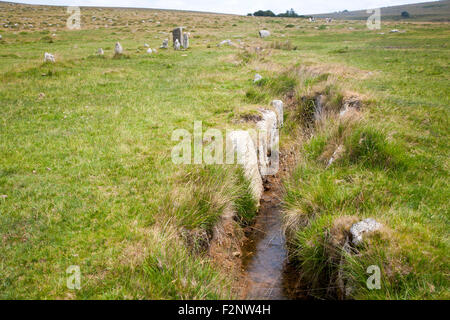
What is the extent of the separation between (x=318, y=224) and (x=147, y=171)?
12.4 ft

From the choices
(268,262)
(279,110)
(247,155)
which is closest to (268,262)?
(268,262)

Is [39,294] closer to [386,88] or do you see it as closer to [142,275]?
[142,275]

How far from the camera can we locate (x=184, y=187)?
22.2 feet

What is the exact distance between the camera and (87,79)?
51.5 ft

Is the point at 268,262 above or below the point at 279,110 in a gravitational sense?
below

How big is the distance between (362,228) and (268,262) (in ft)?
7.07

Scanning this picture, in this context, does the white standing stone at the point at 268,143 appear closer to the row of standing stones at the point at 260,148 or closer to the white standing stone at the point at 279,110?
the row of standing stones at the point at 260,148

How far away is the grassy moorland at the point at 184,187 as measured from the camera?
470 cm

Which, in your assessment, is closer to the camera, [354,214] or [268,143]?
[354,214]

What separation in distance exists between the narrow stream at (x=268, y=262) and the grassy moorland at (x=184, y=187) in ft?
1.12

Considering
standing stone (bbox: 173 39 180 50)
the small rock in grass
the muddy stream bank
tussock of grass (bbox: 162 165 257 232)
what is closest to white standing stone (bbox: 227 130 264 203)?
tussock of grass (bbox: 162 165 257 232)

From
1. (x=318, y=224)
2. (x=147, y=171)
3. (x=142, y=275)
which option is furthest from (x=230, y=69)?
(x=142, y=275)

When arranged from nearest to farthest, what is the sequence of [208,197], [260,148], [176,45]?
[208,197] → [260,148] → [176,45]

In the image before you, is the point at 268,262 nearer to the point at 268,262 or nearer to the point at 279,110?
the point at 268,262
